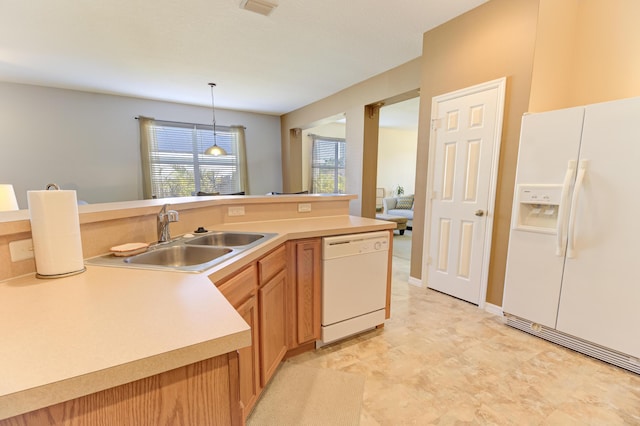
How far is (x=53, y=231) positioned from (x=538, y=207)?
2901 mm

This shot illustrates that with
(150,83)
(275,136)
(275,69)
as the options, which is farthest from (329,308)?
(275,136)

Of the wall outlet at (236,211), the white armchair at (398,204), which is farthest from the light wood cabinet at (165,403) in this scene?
the white armchair at (398,204)

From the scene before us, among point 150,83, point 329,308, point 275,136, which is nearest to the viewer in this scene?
point 329,308

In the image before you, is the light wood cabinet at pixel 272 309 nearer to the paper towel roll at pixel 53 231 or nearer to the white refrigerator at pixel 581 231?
the paper towel roll at pixel 53 231

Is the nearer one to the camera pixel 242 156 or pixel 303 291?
pixel 303 291

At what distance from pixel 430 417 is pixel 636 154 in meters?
1.97

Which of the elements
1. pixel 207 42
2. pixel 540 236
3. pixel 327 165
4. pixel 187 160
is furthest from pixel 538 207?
pixel 187 160

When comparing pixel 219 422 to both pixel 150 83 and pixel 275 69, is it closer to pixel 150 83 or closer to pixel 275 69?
pixel 275 69

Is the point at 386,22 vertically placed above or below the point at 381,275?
above

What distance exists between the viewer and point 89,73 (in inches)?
154

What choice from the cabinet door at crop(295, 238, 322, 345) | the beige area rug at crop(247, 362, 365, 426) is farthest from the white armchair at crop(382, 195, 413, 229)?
the beige area rug at crop(247, 362, 365, 426)

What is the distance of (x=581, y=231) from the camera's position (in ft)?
6.26

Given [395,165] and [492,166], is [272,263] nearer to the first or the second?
[492,166]

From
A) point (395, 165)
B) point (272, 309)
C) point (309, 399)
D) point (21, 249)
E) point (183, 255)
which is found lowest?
point (309, 399)
